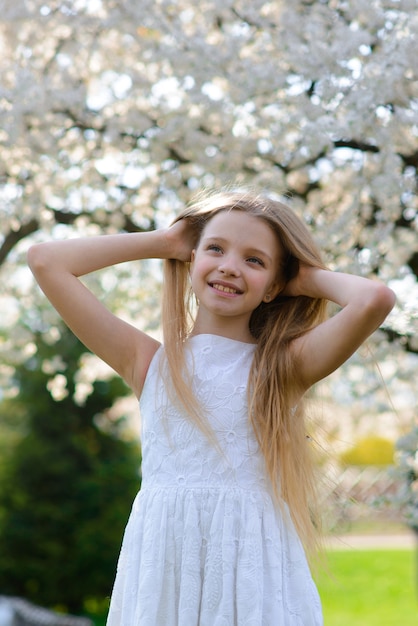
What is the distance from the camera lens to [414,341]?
4.27 metres

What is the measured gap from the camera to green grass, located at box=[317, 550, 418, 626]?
10.7 m

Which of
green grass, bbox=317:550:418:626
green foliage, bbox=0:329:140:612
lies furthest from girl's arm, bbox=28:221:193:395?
green grass, bbox=317:550:418:626

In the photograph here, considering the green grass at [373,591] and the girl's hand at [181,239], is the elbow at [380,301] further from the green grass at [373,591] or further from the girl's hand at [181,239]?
the green grass at [373,591]

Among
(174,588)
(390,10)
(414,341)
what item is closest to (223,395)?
(174,588)

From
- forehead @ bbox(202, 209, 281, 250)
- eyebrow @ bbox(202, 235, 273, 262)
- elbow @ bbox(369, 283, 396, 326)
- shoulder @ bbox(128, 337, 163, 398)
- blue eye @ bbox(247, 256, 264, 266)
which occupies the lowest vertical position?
shoulder @ bbox(128, 337, 163, 398)

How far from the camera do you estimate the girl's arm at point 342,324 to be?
213cm

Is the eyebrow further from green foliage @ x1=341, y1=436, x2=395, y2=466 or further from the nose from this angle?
green foliage @ x1=341, y1=436, x2=395, y2=466

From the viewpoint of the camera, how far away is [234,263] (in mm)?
2260

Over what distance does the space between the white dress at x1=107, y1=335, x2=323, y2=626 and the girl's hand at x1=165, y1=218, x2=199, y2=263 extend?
34cm

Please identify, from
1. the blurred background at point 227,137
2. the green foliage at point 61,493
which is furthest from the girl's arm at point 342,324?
the green foliage at point 61,493

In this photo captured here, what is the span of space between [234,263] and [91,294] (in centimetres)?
36

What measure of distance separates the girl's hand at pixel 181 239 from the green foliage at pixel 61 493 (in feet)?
17.1

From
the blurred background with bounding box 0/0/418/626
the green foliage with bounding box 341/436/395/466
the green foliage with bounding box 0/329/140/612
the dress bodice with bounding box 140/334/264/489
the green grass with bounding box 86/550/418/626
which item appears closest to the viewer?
the dress bodice with bounding box 140/334/264/489

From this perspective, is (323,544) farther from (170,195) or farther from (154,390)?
(170,195)
